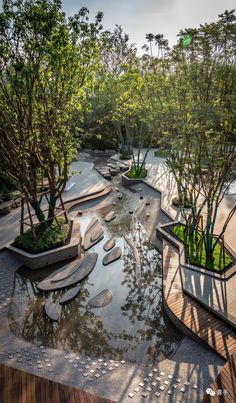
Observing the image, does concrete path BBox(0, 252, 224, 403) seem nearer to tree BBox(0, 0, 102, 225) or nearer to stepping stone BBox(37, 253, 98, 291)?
stepping stone BBox(37, 253, 98, 291)

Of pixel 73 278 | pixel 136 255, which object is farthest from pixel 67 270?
pixel 136 255

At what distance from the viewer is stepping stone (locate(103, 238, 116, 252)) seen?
12062 millimetres

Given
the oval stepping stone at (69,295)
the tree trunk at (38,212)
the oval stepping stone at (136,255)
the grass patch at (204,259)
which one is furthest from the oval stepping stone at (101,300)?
the tree trunk at (38,212)

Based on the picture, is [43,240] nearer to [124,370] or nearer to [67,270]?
[67,270]

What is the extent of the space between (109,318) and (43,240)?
421 cm

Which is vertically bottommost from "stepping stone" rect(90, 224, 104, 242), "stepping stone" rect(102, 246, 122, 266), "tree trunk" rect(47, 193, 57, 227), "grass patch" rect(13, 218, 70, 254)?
"stepping stone" rect(102, 246, 122, 266)

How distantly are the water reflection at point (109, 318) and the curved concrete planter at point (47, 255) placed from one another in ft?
0.90

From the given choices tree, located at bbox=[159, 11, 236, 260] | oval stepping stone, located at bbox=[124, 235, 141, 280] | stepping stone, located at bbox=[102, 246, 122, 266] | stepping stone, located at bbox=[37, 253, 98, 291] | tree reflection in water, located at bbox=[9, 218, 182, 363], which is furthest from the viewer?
stepping stone, located at bbox=[102, 246, 122, 266]

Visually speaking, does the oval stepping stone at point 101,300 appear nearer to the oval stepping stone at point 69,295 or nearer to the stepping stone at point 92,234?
the oval stepping stone at point 69,295

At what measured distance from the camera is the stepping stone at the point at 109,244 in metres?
12.1

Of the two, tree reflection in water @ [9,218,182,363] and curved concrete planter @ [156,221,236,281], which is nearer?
tree reflection in water @ [9,218,182,363]

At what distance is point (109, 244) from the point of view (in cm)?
1237

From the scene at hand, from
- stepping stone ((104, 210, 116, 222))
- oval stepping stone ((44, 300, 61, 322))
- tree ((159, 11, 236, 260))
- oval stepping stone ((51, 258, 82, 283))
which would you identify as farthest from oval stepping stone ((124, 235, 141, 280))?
oval stepping stone ((44, 300, 61, 322))

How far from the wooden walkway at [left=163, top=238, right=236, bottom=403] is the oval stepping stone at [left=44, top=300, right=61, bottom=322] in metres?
3.16
